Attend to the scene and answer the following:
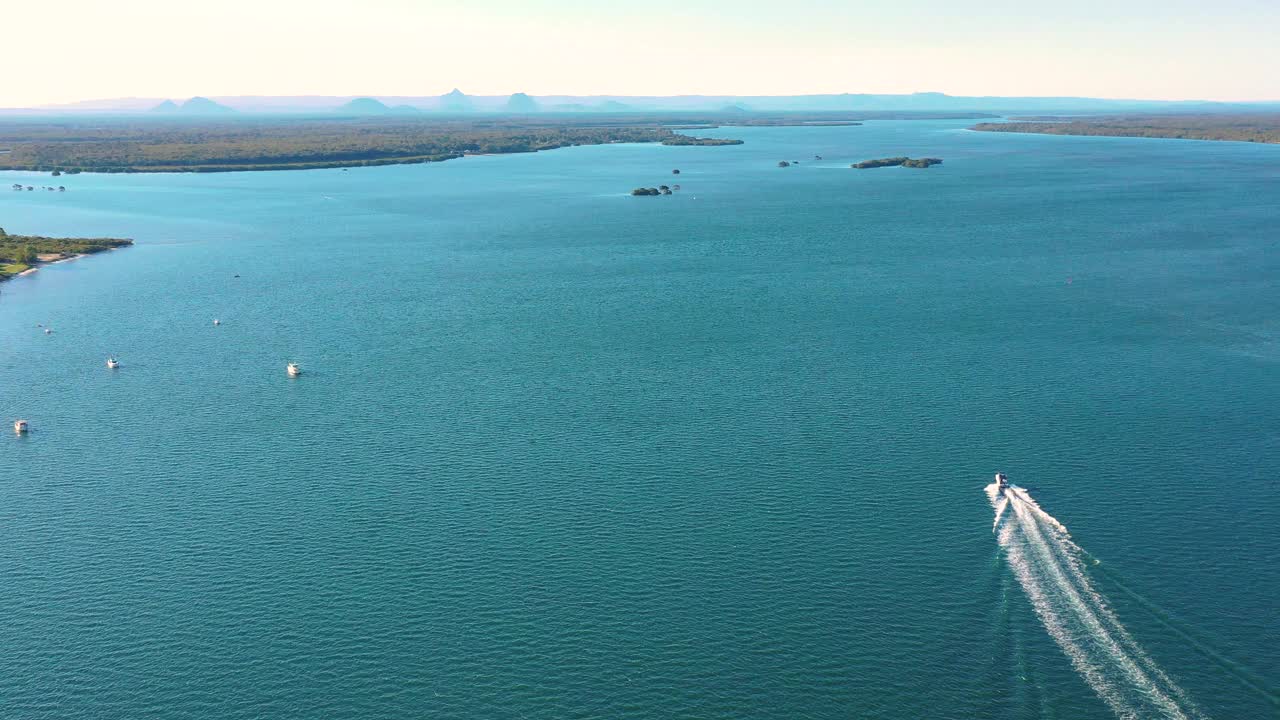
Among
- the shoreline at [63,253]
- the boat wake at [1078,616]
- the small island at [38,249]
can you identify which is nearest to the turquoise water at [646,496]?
the boat wake at [1078,616]

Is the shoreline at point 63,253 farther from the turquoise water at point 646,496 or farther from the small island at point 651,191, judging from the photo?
the small island at point 651,191

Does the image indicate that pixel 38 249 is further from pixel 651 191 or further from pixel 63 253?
pixel 651 191

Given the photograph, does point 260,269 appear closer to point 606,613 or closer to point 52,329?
point 52,329

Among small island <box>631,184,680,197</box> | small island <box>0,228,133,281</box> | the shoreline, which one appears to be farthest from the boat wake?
small island <box>631,184,680,197</box>

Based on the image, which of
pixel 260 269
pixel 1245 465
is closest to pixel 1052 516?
pixel 1245 465

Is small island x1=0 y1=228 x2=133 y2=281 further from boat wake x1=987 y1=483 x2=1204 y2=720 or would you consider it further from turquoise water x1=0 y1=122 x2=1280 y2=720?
boat wake x1=987 y1=483 x2=1204 y2=720

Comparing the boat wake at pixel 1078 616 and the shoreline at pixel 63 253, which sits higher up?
the shoreline at pixel 63 253
